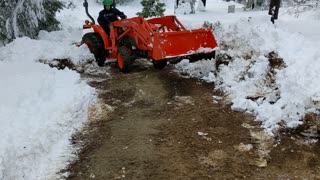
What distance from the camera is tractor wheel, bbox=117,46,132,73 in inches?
418

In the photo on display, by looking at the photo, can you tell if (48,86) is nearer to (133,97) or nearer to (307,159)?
(133,97)

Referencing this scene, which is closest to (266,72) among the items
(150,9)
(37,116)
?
(37,116)

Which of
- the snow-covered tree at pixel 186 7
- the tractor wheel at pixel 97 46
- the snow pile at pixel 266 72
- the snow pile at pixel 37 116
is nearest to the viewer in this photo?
the snow pile at pixel 37 116

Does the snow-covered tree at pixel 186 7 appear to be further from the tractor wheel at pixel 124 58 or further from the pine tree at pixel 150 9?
the tractor wheel at pixel 124 58

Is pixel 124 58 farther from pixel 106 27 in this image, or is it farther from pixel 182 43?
pixel 182 43

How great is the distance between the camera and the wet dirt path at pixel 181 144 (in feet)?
17.8

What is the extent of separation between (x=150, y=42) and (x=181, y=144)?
13.2ft

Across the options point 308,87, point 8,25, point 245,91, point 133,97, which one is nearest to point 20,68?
point 133,97

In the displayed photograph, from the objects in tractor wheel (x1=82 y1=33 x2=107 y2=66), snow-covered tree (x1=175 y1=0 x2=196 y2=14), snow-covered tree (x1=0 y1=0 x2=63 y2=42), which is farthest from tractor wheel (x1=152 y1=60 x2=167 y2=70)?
A: snow-covered tree (x1=175 y1=0 x2=196 y2=14)

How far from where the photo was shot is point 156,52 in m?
9.46

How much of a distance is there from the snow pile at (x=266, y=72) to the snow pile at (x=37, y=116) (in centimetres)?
311

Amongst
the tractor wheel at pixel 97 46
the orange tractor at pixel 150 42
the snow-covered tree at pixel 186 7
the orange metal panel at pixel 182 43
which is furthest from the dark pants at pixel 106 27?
the snow-covered tree at pixel 186 7

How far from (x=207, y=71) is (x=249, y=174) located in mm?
5228

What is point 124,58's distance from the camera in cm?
1065
